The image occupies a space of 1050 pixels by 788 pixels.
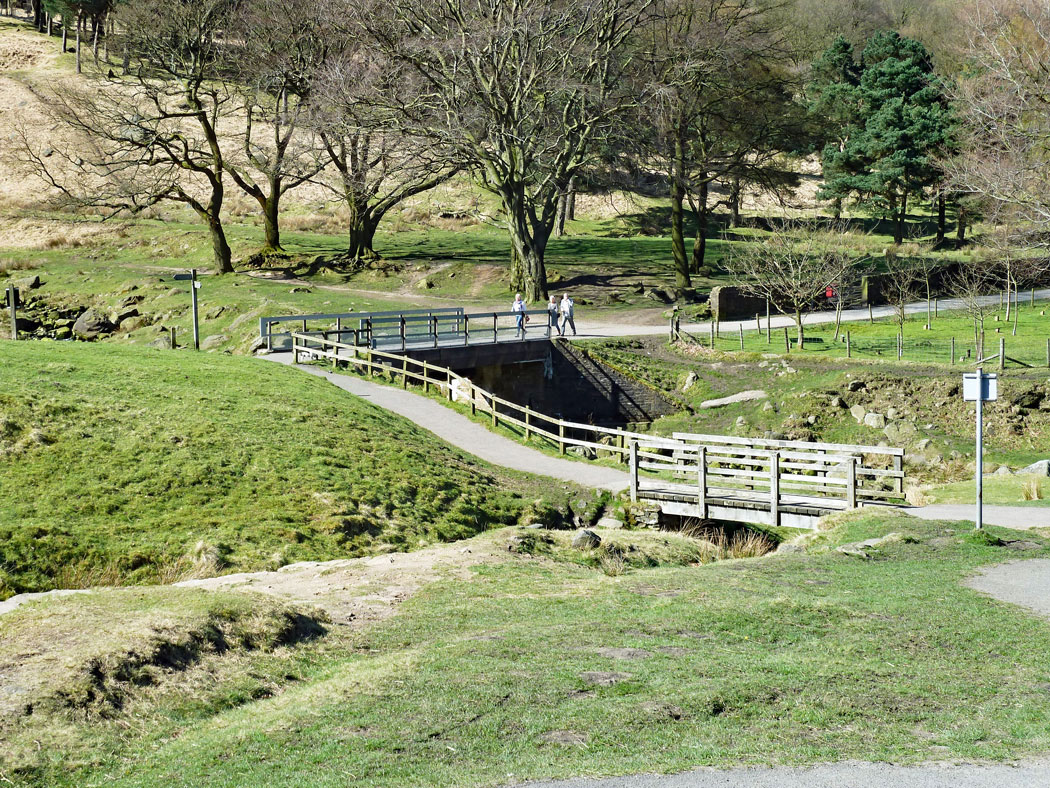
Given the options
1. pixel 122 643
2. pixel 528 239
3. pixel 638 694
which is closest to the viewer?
pixel 638 694

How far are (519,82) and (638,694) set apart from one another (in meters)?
38.4

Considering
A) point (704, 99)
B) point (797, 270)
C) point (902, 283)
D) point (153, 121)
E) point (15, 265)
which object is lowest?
point (902, 283)

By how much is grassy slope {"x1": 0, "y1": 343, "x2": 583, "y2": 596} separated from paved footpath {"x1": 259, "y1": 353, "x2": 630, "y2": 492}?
930 mm

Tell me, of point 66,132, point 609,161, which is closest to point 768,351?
point 609,161

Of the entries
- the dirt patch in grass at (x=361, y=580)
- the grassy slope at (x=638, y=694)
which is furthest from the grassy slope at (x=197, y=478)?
the grassy slope at (x=638, y=694)

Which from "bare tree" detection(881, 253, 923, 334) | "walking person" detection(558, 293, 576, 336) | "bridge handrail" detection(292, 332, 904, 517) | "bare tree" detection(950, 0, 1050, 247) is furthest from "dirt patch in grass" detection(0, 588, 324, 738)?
"bare tree" detection(881, 253, 923, 334)

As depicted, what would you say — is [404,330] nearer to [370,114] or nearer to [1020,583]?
[370,114]

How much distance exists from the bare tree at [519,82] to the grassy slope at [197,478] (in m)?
20.7

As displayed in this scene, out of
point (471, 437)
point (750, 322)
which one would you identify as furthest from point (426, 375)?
point (750, 322)

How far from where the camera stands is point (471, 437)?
93.1 feet

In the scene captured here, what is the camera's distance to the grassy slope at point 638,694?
8.36m

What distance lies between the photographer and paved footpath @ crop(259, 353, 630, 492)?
977 inches

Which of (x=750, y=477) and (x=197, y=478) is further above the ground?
(x=197, y=478)

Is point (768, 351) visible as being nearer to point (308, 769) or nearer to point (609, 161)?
point (609, 161)
